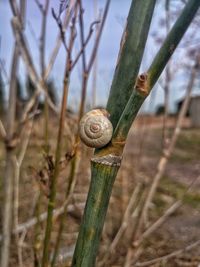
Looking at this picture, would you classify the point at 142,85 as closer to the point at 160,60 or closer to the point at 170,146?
the point at 160,60

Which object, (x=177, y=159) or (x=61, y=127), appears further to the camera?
(x=177, y=159)

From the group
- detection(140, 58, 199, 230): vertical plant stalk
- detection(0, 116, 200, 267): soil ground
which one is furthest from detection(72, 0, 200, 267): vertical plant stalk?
detection(140, 58, 199, 230): vertical plant stalk

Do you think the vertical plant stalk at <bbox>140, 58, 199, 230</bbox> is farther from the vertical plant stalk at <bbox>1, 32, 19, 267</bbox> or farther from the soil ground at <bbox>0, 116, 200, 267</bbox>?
the vertical plant stalk at <bbox>1, 32, 19, 267</bbox>

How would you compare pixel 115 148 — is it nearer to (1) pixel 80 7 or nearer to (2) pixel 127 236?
(1) pixel 80 7

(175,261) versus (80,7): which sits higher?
(80,7)

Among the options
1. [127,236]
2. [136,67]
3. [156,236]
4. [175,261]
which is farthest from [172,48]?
[156,236]

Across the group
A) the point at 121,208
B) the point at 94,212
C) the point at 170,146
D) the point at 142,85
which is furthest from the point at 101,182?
the point at 121,208
